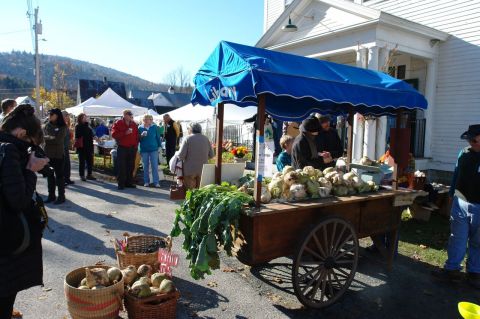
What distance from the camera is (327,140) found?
21.2 feet

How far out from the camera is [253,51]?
420cm

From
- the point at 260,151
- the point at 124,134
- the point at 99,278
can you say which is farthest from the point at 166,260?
the point at 124,134

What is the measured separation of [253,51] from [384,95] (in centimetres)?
194

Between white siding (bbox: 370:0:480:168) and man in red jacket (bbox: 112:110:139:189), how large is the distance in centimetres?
923

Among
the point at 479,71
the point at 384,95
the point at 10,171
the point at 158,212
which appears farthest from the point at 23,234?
the point at 479,71

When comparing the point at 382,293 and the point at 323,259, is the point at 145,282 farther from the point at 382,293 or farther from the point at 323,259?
the point at 382,293

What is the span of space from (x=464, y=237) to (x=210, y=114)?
12.9 m

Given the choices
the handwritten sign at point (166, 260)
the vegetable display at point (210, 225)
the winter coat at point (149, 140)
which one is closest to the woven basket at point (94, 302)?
the handwritten sign at point (166, 260)

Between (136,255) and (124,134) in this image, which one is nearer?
(136,255)

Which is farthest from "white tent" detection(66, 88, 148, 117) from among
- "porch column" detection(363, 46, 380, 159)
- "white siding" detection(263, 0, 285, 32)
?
"porch column" detection(363, 46, 380, 159)

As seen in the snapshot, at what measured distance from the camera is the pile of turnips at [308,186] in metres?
4.05

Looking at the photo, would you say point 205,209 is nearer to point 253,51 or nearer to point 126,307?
point 126,307

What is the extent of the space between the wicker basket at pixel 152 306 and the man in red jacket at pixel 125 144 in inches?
253

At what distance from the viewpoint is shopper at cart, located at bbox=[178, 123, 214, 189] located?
733cm
